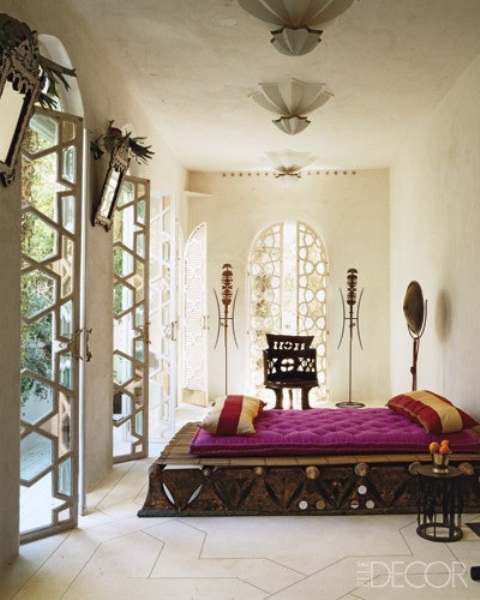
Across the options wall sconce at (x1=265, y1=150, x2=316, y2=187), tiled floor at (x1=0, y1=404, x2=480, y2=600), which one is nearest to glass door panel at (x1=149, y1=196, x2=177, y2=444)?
wall sconce at (x1=265, y1=150, x2=316, y2=187)

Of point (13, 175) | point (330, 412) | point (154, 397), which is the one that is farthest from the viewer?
point (154, 397)

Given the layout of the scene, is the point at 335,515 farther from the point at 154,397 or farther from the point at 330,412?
the point at 154,397

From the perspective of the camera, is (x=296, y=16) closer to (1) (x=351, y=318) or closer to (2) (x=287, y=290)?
(1) (x=351, y=318)

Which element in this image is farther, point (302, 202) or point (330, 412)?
point (302, 202)

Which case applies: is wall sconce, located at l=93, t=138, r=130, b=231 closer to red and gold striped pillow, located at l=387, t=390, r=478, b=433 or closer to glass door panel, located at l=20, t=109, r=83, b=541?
glass door panel, located at l=20, t=109, r=83, b=541

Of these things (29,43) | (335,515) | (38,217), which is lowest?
(335,515)

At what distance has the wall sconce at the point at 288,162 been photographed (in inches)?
283

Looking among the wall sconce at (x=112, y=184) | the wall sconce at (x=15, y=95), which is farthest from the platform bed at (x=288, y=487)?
the wall sconce at (x=15, y=95)

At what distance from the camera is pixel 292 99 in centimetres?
522

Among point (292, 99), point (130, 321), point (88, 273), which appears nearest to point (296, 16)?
point (292, 99)

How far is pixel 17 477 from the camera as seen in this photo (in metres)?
3.07

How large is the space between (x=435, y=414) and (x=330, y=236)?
4729 mm

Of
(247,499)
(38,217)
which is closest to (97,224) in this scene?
(38,217)

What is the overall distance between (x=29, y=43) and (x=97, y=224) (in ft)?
5.98
